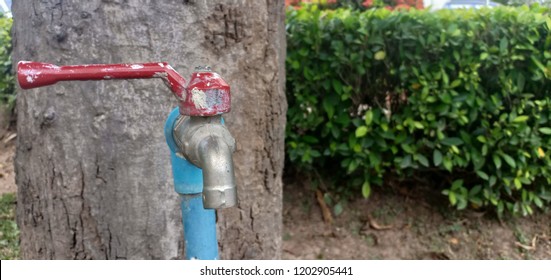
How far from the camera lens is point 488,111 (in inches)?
134

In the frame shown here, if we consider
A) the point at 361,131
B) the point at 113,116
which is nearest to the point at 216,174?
the point at 113,116

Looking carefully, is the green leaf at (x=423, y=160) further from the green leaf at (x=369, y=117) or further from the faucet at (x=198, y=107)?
the faucet at (x=198, y=107)

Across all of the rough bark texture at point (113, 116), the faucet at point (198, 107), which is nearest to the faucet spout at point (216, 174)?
the faucet at point (198, 107)

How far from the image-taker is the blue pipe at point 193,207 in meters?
1.46

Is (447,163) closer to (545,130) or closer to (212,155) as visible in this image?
(545,130)

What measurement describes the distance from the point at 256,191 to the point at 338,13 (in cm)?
188

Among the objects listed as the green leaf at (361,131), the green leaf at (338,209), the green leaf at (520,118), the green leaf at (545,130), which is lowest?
the green leaf at (338,209)

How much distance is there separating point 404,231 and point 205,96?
106 inches

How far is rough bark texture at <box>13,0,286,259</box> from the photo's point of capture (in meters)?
1.73

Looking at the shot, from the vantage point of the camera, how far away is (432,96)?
336 cm

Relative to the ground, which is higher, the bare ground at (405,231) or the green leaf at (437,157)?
the green leaf at (437,157)

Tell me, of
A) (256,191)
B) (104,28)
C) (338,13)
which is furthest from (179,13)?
(338,13)

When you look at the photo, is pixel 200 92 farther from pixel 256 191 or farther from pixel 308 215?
pixel 308 215

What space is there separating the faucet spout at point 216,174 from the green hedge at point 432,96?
221 cm
